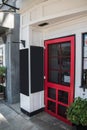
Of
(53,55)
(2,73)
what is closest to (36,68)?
(53,55)

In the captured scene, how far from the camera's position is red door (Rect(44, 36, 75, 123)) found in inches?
147

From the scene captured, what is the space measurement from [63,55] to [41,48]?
74cm

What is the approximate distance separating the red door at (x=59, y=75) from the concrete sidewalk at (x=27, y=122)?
25cm

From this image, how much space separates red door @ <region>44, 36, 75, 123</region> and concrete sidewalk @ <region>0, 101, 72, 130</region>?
→ 0.25 meters

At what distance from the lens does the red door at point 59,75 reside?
12.2ft

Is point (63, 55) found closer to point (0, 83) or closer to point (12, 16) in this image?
point (12, 16)

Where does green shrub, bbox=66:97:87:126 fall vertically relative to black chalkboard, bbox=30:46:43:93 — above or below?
below

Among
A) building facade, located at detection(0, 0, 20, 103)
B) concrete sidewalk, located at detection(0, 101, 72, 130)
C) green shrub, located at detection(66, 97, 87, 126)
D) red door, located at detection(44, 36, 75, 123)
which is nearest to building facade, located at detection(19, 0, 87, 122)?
red door, located at detection(44, 36, 75, 123)

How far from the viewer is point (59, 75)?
4.07 metres

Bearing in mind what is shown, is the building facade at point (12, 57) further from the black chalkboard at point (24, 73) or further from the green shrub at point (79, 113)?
the green shrub at point (79, 113)

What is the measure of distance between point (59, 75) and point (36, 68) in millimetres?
671

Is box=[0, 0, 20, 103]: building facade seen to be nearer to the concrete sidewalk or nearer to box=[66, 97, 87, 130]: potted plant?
the concrete sidewalk

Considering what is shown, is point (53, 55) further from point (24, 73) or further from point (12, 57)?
point (12, 57)

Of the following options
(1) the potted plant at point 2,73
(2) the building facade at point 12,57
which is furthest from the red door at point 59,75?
(1) the potted plant at point 2,73
